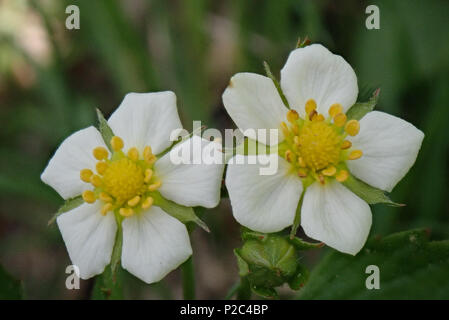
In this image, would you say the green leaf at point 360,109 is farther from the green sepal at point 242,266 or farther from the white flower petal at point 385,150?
the green sepal at point 242,266

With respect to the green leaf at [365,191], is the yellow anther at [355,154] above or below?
above

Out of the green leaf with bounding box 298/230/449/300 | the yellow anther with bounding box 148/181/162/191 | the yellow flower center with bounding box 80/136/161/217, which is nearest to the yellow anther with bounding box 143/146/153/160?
the yellow flower center with bounding box 80/136/161/217

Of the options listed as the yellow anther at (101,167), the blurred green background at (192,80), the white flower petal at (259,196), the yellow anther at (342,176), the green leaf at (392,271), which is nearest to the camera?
the white flower petal at (259,196)

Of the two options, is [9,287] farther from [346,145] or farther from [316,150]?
[346,145]

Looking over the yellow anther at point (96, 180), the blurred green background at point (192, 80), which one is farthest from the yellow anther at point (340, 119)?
the blurred green background at point (192, 80)

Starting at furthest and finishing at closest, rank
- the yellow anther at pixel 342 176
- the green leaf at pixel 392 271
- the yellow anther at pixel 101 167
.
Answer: the green leaf at pixel 392 271 → the yellow anther at pixel 101 167 → the yellow anther at pixel 342 176

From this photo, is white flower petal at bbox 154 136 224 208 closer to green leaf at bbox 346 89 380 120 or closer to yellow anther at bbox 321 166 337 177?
yellow anther at bbox 321 166 337 177

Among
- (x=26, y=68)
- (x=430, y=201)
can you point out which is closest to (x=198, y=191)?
(x=430, y=201)

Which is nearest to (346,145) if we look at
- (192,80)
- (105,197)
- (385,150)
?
(385,150)
